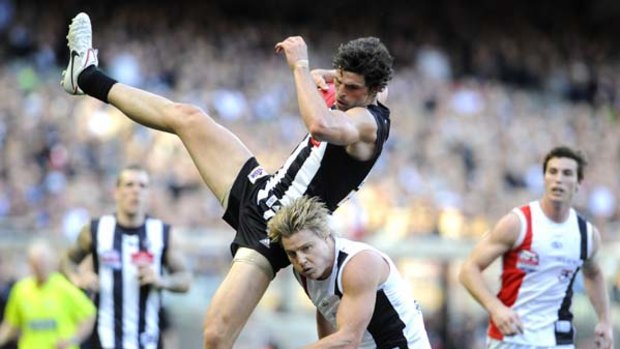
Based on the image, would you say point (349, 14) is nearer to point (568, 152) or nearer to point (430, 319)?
point (430, 319)

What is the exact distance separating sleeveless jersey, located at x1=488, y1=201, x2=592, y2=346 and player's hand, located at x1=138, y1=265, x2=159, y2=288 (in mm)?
2532

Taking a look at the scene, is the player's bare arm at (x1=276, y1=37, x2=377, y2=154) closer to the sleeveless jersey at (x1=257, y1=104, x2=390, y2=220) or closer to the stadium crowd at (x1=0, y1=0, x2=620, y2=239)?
the sleeveless jersey at (x1=257, y1=104, x2=390, y2=220)

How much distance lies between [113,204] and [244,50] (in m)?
8.04

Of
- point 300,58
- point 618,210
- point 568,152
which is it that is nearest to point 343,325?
point 300,58

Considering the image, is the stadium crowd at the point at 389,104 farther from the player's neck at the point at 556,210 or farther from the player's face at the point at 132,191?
the player's neck at the point at 556,210

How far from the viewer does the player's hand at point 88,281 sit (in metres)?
10.0

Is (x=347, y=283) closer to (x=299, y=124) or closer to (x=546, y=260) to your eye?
(x=546, y=260)

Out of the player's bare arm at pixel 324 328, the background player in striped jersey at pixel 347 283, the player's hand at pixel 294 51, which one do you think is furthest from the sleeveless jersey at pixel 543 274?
the player's hand at pixel 294 51

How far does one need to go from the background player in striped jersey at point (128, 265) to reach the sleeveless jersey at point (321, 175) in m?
2.52

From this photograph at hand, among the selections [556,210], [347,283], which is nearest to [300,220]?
[347,283]

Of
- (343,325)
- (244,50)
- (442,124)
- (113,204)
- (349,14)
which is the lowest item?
(343,325)

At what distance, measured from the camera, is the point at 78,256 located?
404 inches

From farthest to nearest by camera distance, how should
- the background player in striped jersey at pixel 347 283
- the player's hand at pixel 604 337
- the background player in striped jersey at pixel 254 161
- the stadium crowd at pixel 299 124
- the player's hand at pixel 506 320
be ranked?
the stadium crowd at pixel 299 124 < the player's hand at pixel 604 337 < the player's hand at pixel 506 320 < the background player in striped jersey at pixel 254 161 < the background player in striped jersey at pixel 347 283

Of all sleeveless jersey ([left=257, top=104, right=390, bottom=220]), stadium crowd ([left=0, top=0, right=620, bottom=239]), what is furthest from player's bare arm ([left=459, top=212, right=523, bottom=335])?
stadium crowd ([left=0, top=0, right=620, bottom=239])
